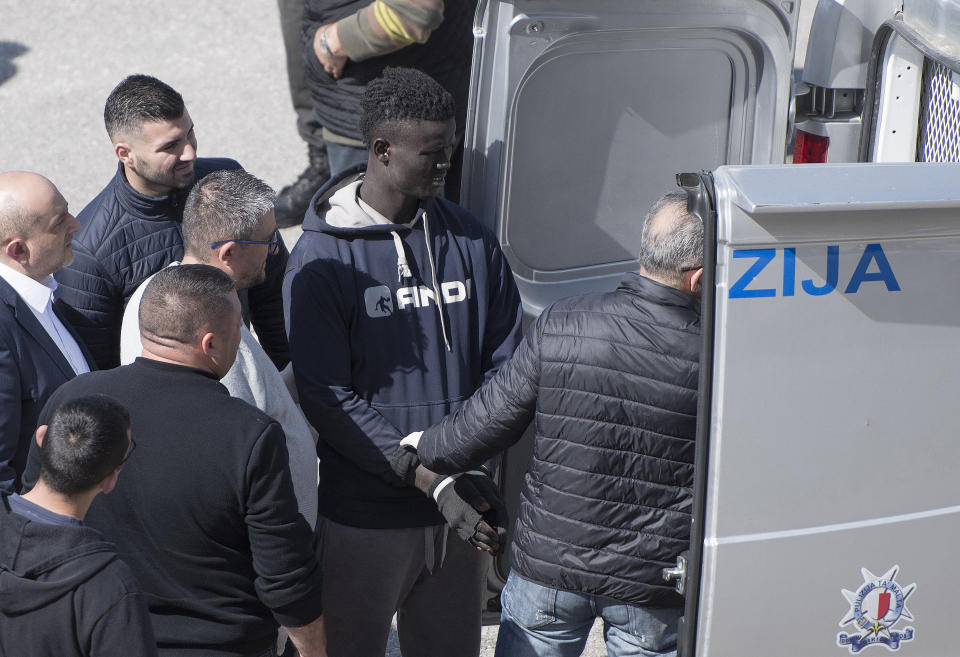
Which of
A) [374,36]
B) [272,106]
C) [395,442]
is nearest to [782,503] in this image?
[395,442]

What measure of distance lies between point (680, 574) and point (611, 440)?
322 millimetres

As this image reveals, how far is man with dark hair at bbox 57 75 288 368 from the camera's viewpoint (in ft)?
9.91

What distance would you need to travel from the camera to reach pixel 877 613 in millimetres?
2312

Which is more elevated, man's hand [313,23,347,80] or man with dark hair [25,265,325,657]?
man's hand [313,23,347,80]

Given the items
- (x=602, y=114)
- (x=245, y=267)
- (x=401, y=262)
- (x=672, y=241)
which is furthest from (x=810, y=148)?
(x=245, y=267)

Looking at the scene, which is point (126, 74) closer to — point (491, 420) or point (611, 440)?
point (491, 420)

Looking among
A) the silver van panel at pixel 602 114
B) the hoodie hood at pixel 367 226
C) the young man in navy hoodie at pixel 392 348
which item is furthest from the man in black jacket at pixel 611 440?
the silver van panel at pixel 602 114

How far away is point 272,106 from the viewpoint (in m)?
7.66

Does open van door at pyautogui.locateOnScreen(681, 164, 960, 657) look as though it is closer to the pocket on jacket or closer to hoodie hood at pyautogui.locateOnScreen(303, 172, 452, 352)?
the pocket on jacket

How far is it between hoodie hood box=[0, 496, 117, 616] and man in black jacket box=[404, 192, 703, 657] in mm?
953

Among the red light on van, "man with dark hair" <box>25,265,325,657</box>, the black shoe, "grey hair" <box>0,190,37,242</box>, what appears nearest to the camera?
"man with dark hair" <box>25,265,325,657</box>

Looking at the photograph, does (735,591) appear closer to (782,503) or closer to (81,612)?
(782,503)

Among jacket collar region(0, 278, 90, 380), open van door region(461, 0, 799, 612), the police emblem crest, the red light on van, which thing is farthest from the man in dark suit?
the red light on van

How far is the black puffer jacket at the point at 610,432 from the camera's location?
2340 millimetres
